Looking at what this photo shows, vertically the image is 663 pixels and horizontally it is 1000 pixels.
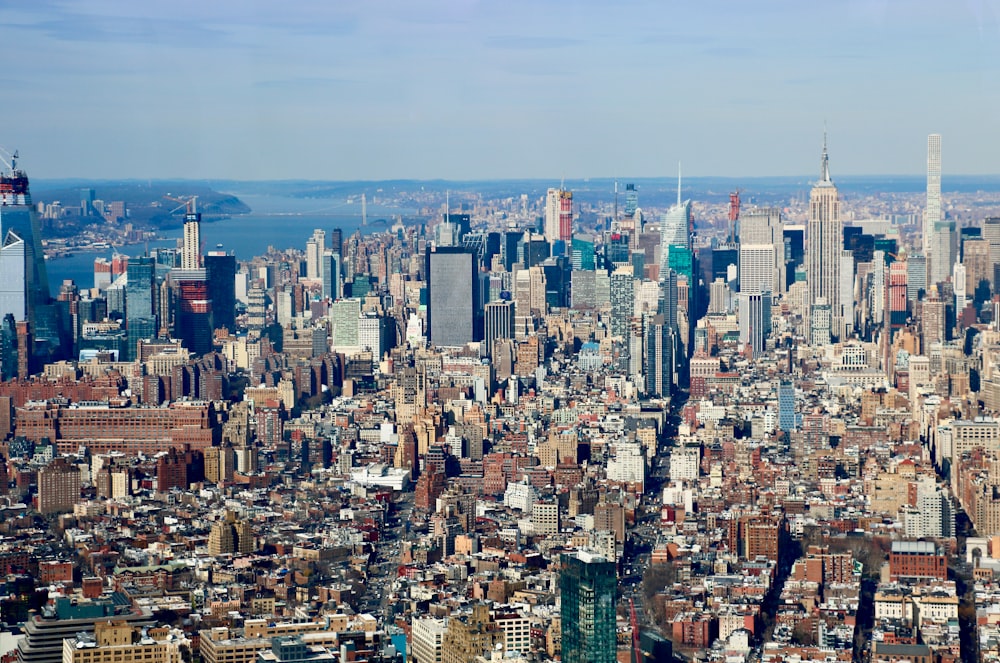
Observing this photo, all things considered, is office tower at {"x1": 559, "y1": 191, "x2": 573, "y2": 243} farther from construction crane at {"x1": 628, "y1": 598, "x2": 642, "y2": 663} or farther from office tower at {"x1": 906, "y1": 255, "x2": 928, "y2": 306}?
construction crane at {"x1": 628, "y1": 598, "x2": 642, "y2": 663}

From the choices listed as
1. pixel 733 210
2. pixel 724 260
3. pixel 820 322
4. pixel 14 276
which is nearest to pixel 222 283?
pixel 14 276

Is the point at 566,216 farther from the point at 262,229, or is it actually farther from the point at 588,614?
the point at 588,614

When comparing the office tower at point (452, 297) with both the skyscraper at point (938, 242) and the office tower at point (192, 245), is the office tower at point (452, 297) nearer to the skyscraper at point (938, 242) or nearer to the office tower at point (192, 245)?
the office tower at point (192, 245)

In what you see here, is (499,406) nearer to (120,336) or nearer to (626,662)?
(120,336)

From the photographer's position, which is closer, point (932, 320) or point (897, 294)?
point (932, 320)

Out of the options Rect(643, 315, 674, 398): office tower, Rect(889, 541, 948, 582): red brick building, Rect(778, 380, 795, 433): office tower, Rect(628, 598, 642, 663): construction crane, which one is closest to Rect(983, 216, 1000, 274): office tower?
Rect(778, 380, 795, 433): office tower

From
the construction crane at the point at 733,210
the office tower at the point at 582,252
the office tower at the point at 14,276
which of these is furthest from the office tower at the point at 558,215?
the office tower at the point at 14,276
